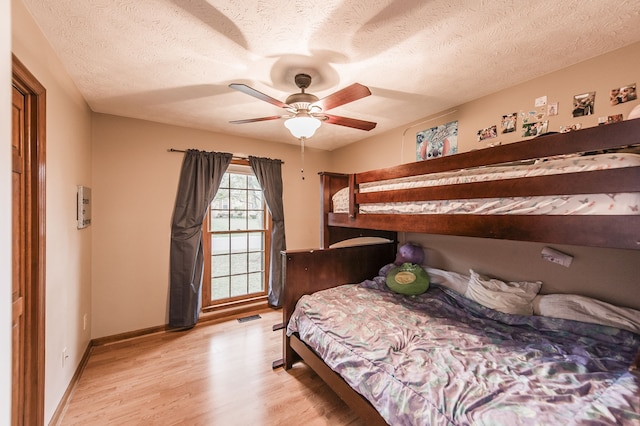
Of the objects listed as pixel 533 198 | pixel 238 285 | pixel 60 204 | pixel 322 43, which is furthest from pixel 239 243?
pixel 533 198

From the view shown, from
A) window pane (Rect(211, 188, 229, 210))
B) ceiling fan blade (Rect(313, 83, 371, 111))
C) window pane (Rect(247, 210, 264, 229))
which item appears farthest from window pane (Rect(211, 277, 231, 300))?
ceiling fan blade (Rect(313, 83, 371, 111))

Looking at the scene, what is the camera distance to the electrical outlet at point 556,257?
186 centimetres

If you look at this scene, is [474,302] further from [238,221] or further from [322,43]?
[238,221]

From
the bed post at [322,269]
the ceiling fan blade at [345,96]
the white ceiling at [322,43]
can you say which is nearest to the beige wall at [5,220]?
the white ceiling at [322,43]

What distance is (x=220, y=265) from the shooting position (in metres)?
3.37

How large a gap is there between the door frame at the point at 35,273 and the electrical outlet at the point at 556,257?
3313mm

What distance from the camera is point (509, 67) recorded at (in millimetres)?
1830

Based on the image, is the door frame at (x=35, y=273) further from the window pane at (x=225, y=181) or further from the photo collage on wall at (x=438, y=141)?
the photo collage on wall at (x=438, y=141)

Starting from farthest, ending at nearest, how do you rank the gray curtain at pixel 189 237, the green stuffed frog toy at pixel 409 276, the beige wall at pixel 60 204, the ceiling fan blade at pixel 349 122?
the gray curtain at pixel 189 237
the green stuffed frog toy at pixel 409 276
the ceiling fan blade at pixel 349 122
the beige wall at pixel 60 204

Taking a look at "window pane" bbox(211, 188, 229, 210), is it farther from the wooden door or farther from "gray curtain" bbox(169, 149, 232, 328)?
the wooden door

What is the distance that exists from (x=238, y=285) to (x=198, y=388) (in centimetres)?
157

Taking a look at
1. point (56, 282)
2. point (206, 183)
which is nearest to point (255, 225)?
point (206, 183)

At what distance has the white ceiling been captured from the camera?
4.29 ft

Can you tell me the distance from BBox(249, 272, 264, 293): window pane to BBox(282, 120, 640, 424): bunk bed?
1.45 m
